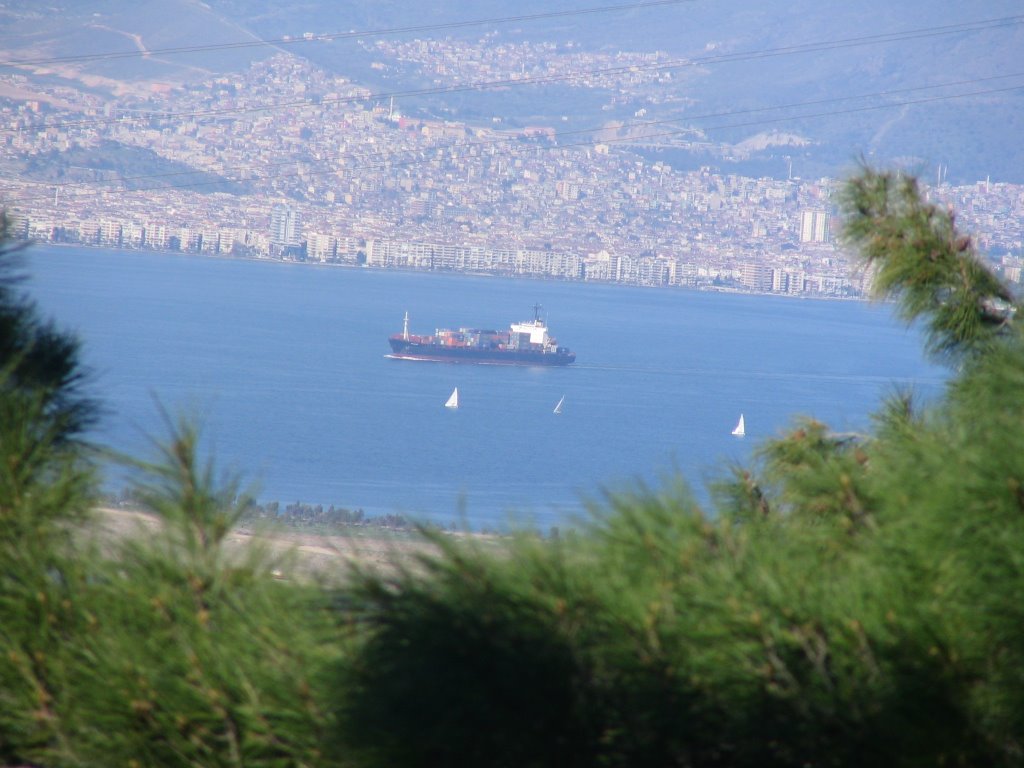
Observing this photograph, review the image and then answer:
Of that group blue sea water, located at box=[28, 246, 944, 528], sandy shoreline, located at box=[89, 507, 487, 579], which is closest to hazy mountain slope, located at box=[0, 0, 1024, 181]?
blue sea water, located at box=[28, 246, 944, 528]

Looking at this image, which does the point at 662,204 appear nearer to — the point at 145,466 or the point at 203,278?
the point at 203,278

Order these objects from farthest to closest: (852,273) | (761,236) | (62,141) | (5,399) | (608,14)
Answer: (608,14)
(761,236)
(62,141)
(852,273)
(5,399)

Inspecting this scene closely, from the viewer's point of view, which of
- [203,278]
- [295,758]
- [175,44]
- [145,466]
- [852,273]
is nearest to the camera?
[295,758]

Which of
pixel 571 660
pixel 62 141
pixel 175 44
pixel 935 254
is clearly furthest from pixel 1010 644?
pixel 175 44

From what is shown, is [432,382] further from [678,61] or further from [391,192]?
[678,61]

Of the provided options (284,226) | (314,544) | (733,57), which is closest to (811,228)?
(284,226)

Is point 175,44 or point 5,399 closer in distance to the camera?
point 5,399

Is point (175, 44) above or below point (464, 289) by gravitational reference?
above

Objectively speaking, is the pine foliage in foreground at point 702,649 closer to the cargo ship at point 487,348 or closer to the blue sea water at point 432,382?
the blue sea water at point 432,382
